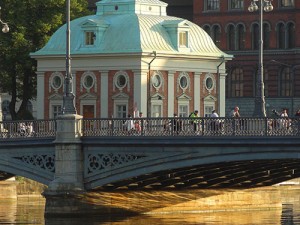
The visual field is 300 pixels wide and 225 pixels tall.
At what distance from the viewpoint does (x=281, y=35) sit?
143 meters

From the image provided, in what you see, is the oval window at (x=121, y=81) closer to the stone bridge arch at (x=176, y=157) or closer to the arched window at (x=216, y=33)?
the stone bridge arch at (x=176, y=157)

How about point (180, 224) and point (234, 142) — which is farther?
point (180, 224)

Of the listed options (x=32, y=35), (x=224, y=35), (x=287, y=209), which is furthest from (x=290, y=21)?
(x=287, y=209)

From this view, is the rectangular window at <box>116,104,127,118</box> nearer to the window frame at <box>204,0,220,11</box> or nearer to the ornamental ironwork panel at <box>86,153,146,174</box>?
the ornamental ironwork panel at <box>86,153,146,174</box>

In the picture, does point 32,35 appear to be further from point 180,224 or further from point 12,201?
point 180,224

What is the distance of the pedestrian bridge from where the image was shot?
254 feet

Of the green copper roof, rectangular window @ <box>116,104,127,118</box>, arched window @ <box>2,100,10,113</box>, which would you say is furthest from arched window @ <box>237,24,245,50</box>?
rectangular window @ <box>116,104,127,118</box>

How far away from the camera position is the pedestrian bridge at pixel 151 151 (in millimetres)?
77312

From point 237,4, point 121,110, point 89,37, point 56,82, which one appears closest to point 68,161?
point 121,110

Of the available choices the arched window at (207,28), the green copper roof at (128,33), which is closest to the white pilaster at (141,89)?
the green copper roof at (128,33)

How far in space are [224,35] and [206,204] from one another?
177 feet

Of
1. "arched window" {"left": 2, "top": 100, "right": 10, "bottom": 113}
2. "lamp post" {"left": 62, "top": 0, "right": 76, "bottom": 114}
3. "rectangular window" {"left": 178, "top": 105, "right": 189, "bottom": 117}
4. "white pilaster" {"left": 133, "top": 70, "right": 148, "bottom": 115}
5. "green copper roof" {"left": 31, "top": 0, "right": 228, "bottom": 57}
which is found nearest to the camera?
"lamp post" {"left": 62, "top": 0, "right": 76, "bottom": 114}

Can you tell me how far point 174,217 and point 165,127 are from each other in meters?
9.19

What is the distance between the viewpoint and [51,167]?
277 ft
